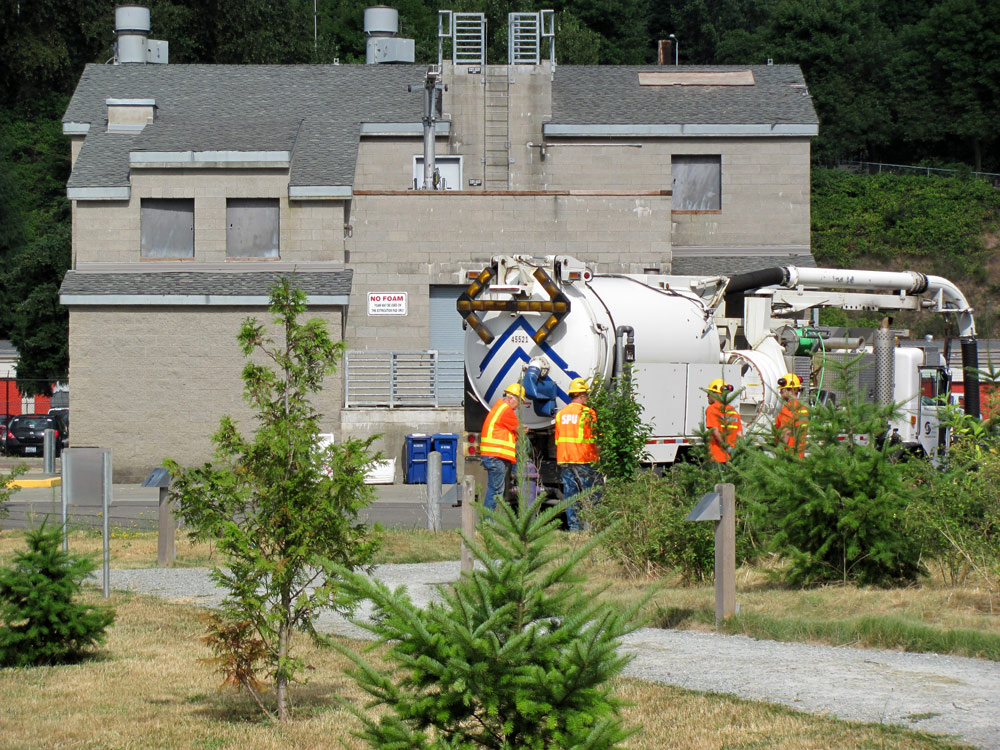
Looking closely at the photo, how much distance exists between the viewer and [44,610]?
1006 centimetres

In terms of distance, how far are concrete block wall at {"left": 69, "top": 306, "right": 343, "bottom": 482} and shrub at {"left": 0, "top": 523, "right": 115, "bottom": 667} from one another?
19190 mm

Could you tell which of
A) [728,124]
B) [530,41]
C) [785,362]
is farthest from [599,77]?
[785,362]

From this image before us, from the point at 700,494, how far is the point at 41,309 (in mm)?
40215

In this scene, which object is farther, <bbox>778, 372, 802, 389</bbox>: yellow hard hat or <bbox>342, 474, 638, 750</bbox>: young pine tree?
<bbox>778, 372, 802, 389</bbox>: yellow hard hat

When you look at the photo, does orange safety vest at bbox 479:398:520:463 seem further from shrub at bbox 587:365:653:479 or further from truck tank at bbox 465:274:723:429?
shrub at bbox 587:365:653:479

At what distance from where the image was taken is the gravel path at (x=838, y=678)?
7.77m

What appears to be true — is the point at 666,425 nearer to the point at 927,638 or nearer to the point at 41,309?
the point at 927,638

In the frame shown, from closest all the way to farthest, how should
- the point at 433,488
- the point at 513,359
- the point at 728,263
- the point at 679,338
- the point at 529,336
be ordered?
the point at 529,336, the point at 513,359, the point at 433,488, the point at 679,338, the point at 728,263

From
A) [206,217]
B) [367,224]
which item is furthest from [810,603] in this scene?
[206,217]

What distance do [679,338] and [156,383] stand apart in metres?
14.2

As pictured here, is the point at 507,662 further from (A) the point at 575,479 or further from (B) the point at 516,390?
(A) the point at 575,479

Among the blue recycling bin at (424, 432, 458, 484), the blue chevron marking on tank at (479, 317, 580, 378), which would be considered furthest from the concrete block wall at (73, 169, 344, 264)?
the blue chevron marking on tank at (479, 317, 580, 378)

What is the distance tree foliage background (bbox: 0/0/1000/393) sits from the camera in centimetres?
6462

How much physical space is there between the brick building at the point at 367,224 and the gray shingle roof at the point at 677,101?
0.13 m
